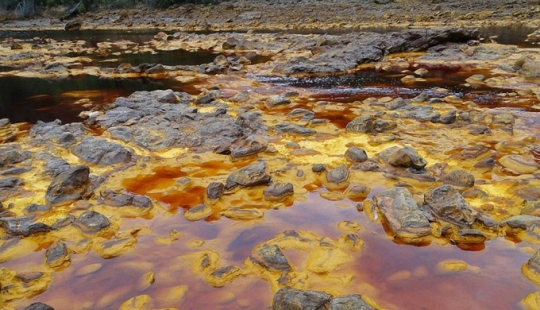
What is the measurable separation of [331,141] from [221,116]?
7.74ft

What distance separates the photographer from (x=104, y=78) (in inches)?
498

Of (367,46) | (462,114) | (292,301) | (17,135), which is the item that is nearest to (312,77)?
(367,46)

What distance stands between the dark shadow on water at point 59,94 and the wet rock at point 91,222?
4.41 metres

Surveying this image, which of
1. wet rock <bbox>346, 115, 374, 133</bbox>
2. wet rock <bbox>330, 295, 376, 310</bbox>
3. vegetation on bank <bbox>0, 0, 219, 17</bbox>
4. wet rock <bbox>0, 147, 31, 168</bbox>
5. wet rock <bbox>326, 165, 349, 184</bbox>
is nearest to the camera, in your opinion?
wet rock <bbox>330, 295, 376, 310</bbox>

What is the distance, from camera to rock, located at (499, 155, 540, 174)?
5.12 meters

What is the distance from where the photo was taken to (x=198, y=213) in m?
4.48

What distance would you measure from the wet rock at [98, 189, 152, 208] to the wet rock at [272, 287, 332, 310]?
2240 millimetres

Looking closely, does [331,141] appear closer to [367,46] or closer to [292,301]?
[292,301]

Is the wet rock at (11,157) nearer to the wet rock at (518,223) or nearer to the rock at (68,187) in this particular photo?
the rock at (68,187)

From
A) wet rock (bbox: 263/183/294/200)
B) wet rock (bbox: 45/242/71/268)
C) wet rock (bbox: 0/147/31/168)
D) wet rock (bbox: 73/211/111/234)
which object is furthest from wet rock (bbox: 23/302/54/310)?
wet rock (bbox: 0/147/31/168)

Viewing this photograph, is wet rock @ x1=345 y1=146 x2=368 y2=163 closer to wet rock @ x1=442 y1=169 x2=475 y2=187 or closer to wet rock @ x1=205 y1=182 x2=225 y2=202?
wet rock @ x1=442 y1=169 x2=475 y2=187

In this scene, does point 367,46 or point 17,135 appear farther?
point 367,46

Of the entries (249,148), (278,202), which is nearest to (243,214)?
(278,202)

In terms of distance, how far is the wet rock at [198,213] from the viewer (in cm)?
442
